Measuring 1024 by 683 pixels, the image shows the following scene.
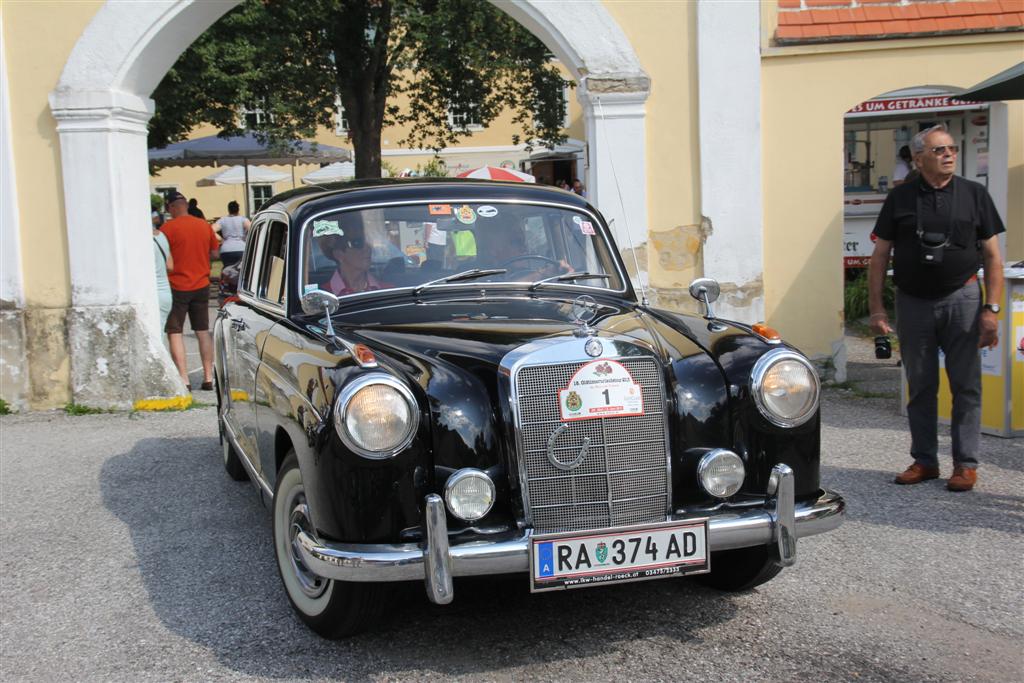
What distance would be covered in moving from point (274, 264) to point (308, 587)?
1792 mm

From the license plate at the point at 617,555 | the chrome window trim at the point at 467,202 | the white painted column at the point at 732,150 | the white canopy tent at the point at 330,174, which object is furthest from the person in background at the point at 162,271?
the white canopy tent at the point at 330,174

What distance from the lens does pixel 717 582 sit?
14.1ft

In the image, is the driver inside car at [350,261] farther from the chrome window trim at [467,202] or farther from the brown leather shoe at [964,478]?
the brown leather shoe at [964,478]

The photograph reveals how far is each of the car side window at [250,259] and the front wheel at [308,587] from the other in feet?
6.05

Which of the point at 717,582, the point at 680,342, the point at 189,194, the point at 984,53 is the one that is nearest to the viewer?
the point at 680,342

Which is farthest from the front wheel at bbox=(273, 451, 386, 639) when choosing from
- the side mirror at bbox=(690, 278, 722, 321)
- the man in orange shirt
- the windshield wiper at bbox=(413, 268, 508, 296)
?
the man in orange shirt

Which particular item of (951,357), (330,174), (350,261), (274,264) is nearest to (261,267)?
(274,264)

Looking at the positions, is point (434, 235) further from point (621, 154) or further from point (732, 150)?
point (732, 150)

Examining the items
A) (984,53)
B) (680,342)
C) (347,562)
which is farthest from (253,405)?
(984,53)

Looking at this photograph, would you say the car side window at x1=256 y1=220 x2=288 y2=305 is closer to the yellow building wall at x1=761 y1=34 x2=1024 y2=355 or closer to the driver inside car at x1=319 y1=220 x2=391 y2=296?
the driver inside car at x1=319 y1=220 x2=391 y2=296

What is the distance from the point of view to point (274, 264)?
200 inches

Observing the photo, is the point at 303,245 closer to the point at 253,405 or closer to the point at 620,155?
the point at 253,405

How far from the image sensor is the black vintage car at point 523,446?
11.3 ft

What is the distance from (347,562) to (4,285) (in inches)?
271
